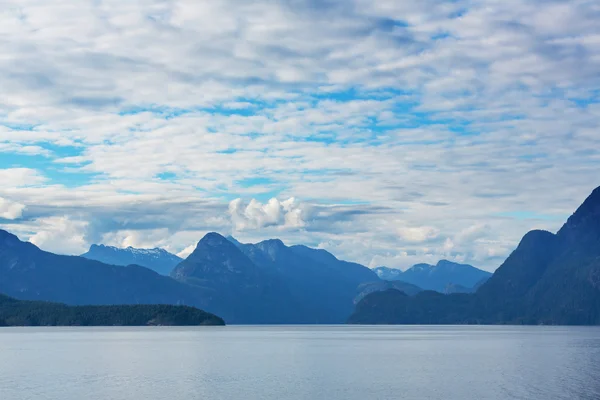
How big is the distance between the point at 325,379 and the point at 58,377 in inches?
2273

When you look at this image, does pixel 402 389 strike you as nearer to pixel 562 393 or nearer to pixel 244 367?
pixel 562 393

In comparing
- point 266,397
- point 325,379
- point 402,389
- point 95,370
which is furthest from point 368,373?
point 95,370

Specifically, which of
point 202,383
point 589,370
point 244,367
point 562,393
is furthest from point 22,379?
point 589,370

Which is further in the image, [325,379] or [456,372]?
[456,372]

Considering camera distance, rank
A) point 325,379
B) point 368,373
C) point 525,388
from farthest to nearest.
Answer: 1. point 368,373
2. point 325,379
3. point 525,388

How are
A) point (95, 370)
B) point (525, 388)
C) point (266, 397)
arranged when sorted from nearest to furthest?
1. point (266, 397)
2. point (525, 388)
3. point (95, 370)

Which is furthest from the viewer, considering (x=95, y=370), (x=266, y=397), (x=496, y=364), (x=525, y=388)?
(x=496, y=364)

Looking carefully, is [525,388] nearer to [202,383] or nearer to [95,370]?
[202,383]

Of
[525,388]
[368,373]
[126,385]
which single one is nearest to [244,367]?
[368,373]

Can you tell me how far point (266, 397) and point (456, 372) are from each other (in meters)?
59.4

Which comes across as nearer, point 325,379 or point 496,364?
point 325,379

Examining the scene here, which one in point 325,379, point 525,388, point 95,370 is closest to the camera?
point 525,388

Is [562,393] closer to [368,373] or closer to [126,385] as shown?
[368,373]

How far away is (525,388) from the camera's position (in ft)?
456
